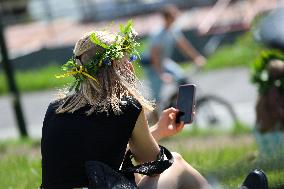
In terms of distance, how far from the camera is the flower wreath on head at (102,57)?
4340 millimetres

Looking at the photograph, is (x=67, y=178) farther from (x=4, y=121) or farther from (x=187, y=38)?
(x=187, y=38)

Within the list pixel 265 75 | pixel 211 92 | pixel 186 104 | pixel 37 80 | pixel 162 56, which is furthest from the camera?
pixel 37 80

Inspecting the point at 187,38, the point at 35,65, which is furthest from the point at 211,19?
the point at 35,65

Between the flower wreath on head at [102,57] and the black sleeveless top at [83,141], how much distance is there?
0.18 meters

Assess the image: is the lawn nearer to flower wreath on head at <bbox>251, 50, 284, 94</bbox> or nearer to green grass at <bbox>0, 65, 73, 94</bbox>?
flower wreath on head at <bbox>251, 50, 284, 94</bbox>

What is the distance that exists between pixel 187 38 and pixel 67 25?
7.90 metres

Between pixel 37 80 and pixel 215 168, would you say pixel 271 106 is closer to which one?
pixel 215 168

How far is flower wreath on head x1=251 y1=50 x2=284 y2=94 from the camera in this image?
727cm

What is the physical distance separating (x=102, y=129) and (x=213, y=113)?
7648 millimetres

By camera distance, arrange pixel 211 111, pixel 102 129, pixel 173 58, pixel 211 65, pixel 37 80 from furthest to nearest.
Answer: pixel 173 58
pixel 37 80
pixel 211 65
pixel 211 111
pixel 102 129

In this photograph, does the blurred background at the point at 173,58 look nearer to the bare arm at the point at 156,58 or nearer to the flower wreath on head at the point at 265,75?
the flower wreath on head at the point at 265,75

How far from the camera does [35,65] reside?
20375 millimetres

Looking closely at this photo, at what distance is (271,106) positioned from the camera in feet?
23.5

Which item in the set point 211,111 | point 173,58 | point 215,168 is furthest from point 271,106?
point 173,58
